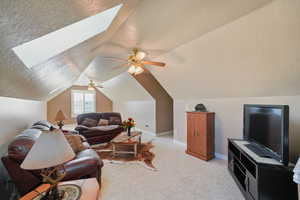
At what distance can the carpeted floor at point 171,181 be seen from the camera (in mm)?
2010

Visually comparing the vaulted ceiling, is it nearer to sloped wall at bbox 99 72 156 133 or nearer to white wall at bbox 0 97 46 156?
white wall at bbox 0 97 46 156

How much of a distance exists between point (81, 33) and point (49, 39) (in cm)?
40

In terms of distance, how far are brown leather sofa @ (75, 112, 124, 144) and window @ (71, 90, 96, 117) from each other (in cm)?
358

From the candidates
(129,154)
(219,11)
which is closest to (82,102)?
(129,154)

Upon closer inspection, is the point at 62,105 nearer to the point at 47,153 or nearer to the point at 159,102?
the point at 159,102

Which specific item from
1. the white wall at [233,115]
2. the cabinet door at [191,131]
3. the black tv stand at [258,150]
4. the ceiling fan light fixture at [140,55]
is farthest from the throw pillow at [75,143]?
the white wall at [233,115]

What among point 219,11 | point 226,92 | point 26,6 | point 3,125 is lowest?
point 3,125

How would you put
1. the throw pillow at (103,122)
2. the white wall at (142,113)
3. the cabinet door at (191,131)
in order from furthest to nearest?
1. the white wall at (142,113)
2. the throw pillow at (103,122)
3. the cabinet door at (191,131)

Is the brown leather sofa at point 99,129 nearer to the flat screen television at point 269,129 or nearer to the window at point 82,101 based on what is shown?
the window at point 82,101

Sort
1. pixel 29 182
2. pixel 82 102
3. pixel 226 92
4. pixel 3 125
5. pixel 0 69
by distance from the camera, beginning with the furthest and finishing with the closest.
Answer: pixel 82 102 → pixel 226 92 → pixel 3 125 → pixel 29 182 → pixel 0 69

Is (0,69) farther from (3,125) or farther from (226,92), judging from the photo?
(226,92)

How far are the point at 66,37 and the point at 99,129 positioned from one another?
319 cm

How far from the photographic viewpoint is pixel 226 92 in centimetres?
313

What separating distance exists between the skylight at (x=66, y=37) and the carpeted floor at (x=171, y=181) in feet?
6.82
